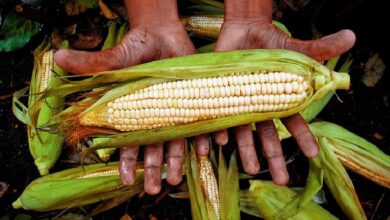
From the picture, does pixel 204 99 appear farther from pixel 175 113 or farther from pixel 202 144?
pixel 202 144

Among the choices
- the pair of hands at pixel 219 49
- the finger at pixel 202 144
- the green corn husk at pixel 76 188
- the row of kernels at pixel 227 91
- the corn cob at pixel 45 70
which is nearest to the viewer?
the row of kernels at pixel 227 91

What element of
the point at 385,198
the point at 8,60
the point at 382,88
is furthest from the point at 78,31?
the point at 385,198

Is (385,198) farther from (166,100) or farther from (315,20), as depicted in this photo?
(166,100)

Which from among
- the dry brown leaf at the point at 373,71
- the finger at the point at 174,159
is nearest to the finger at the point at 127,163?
the finger at the point at 174,159

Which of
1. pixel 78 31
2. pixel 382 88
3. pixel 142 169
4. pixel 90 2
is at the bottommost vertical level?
pixel 142 169

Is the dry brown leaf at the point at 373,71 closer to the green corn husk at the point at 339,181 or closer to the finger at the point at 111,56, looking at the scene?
the green corn husk at the point at 339,181

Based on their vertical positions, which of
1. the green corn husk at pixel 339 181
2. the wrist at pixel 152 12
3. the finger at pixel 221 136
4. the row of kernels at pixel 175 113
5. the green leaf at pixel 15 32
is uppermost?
the wrist at pixel 152 12

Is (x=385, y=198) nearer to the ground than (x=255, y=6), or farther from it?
nearer to the ground
